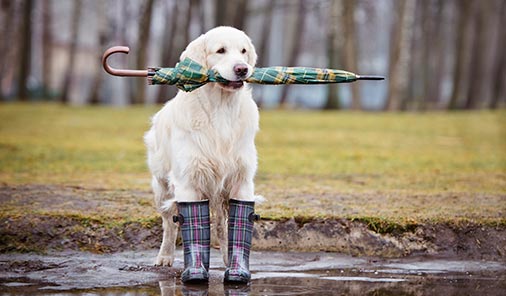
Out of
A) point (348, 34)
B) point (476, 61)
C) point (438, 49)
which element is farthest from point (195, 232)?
point (438, 49)

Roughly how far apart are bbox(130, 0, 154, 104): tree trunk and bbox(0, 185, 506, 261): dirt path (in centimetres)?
2421

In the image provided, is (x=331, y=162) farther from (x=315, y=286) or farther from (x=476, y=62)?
(x=476, y=62)

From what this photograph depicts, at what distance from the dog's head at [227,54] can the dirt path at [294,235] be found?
211 centimetres

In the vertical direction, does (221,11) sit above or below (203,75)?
above

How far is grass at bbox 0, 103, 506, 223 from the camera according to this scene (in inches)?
396

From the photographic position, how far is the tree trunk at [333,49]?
32.5 metres

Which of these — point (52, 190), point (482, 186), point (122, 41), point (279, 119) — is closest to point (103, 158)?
point (52, 190)

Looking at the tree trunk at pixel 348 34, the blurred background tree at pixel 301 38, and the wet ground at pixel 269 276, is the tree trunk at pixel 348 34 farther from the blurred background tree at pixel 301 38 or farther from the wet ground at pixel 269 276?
the wet ground at pixel 269 276

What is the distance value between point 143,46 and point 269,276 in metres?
26.9

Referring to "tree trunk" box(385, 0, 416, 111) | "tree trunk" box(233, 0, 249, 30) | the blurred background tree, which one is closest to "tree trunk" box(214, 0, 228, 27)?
the blurred background tree

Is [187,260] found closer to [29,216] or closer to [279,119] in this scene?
[29,216]

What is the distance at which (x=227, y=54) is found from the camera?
7.01 meters

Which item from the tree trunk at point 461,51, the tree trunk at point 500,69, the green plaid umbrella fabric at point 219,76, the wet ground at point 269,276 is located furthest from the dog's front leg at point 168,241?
the tree trunk at point 500,69

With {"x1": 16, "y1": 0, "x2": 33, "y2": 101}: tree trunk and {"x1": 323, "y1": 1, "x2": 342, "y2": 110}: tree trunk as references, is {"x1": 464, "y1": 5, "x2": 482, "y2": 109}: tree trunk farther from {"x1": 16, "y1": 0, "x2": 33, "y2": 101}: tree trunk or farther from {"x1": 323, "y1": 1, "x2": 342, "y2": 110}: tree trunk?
{"x1": 16, "y1": 0, "x2": 33, "y2": 101}: tree trunk
